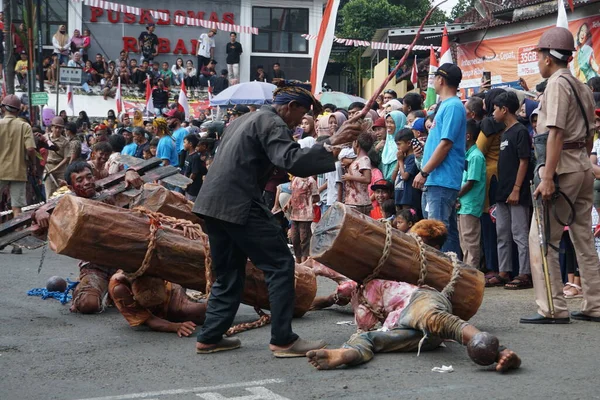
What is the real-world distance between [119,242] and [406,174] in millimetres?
4090

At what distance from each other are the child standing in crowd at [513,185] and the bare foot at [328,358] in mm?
3926

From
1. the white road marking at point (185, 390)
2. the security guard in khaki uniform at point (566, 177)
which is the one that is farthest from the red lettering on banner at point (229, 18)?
the white road marking at point (185, 390)

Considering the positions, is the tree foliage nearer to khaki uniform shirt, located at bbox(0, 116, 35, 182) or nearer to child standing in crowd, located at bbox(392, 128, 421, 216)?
khaki uniform shirt, located at bbox(0, 116, 35, 182)

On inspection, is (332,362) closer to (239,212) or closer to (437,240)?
(239,212)

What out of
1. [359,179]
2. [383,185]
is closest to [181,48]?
[359,179]

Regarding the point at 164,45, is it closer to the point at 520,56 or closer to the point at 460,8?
the point at 460,8

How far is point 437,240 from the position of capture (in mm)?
6949

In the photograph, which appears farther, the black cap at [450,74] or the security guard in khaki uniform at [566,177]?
the black cap at [450,74]

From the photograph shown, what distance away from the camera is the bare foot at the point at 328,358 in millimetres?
5426

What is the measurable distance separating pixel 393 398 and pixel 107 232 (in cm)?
290

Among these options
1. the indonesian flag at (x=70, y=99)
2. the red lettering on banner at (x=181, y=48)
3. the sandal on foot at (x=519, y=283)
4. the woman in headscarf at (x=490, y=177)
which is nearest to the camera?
the sandal on foot at (x=519, y=283)

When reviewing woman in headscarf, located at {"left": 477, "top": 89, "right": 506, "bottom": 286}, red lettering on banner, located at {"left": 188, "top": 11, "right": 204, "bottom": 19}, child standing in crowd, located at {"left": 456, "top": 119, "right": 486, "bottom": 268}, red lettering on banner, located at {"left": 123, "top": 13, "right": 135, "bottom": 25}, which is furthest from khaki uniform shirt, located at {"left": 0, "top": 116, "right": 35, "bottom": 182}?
red lettering on banner, located at {"left": 188, "top": 11, "right": 204, "bottom": 19}

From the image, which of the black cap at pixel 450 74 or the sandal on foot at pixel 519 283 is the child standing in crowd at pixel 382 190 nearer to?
the sandal on foot at pixel 519 283

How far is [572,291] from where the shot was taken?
338 inches
